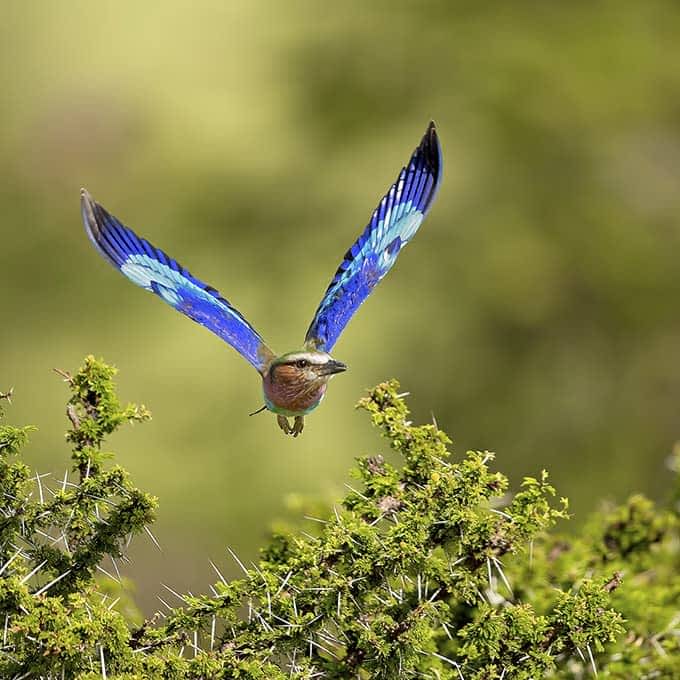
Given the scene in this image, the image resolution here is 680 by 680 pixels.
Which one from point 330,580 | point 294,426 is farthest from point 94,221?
point 330,580

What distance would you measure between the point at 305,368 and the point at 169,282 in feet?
2.20

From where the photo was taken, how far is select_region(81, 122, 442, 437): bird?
100 inches

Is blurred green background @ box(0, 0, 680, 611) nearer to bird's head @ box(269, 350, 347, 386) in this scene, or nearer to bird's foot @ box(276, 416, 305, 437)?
bird's foot @ box(276, 416, 305, 437)

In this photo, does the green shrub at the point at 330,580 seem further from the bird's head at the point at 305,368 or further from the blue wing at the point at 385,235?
the blue wing at the point at 385,235

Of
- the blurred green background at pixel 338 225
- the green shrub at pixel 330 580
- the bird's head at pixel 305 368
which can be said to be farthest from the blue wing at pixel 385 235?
the blurred green background at pixel 338 225

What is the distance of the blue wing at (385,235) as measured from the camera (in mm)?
3092

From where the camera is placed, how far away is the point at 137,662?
7.07ft

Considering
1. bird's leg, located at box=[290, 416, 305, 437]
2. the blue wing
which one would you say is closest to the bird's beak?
bird's leg, located at box=[290, 416, 305, 437]

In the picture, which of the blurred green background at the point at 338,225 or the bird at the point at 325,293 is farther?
the blurred green background at the point at 338,225

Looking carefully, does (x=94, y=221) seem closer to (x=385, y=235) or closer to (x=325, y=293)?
(x=325, y=293)

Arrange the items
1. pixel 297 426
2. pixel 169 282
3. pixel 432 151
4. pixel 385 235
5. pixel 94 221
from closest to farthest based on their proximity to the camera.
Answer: pixel 297 426
pixel 94 221
pixel 169 282
pixel 432 151
pixel 385 235

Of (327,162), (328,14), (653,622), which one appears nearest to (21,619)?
(653,622)

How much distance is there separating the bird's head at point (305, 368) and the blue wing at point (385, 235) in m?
0.45

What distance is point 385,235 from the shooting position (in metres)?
3.32
